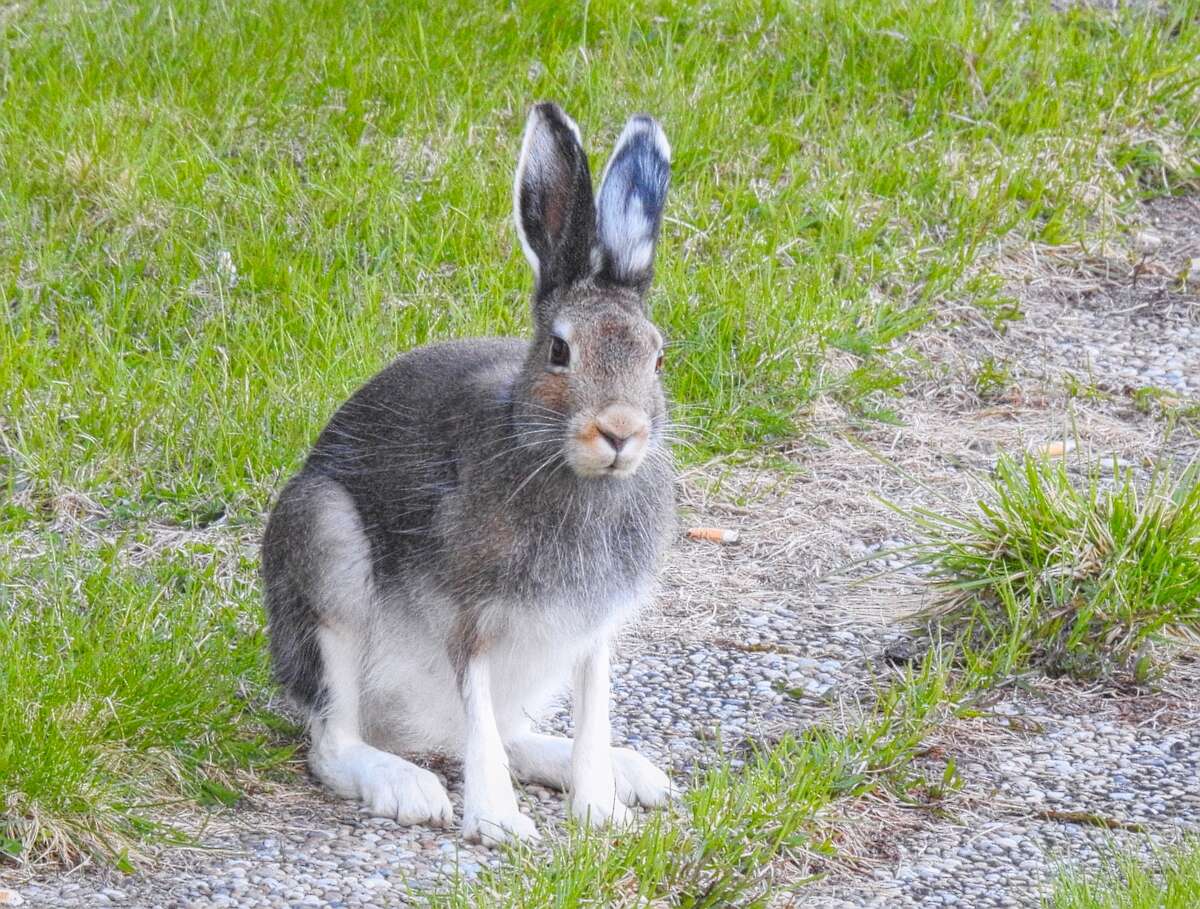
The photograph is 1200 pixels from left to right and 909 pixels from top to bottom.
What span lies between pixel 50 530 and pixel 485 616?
1853 mm

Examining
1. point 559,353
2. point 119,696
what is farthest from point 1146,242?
point 119,696

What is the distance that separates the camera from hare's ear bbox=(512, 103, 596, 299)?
13.7ft

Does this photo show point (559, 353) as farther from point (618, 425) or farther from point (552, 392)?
point (618, 425)

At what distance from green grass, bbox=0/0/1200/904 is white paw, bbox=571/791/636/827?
33 centimetres

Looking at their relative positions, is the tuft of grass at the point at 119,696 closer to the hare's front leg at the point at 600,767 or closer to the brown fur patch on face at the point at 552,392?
the hare's front leg at the point at 600,767

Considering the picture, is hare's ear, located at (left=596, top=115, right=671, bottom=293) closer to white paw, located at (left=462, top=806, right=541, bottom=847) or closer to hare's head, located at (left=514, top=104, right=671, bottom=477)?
hare's head, located at (left=514, top=104, right=671, bottom=477)

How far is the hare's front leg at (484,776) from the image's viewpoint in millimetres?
4180

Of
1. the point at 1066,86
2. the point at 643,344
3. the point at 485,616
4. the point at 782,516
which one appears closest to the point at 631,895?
the point at 485,616

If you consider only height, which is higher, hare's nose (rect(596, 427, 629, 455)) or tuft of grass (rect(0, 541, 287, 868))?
hare's nose (rect(596, 427, 629, 455))

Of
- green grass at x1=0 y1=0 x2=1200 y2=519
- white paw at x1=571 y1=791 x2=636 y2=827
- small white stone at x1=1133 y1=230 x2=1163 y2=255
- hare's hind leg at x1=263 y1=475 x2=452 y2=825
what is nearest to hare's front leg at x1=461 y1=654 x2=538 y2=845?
white paw at x1=571 y1=791 x2=636 y2=827

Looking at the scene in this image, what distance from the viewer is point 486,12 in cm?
821

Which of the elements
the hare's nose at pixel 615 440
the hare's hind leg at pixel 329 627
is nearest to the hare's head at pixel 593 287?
the hare's nose at pixel 615 440

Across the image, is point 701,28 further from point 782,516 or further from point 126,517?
point 126,517

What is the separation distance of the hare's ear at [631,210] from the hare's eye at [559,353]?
244 mm
